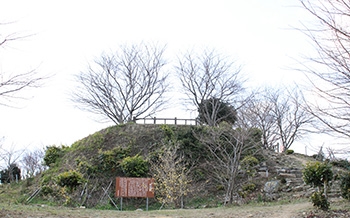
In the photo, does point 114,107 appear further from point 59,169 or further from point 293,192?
point 293,192

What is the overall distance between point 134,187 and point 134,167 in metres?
1.29

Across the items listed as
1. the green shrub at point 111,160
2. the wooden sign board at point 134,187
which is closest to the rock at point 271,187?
the wooden sign board at point 134,187

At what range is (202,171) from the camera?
58.4ft

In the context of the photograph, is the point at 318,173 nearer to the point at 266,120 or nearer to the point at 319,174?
the point at 319,174

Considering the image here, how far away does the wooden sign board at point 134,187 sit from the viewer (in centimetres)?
1523

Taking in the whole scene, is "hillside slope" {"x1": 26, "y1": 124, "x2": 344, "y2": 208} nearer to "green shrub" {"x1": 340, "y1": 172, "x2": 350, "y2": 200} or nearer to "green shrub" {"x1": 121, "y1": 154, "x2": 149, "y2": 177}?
"green shrub" {"x1": 121, "y1": 154, "x2": 149, "y2": 177}

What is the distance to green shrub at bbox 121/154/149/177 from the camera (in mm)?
16359

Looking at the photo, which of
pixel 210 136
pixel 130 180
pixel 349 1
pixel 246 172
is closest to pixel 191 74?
pixel 210 136

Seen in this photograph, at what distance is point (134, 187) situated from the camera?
15320 millimetres

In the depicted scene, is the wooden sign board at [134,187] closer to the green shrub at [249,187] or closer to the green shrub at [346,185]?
the green shrub at [249,187]

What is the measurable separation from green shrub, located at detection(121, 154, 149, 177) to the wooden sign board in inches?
39.1

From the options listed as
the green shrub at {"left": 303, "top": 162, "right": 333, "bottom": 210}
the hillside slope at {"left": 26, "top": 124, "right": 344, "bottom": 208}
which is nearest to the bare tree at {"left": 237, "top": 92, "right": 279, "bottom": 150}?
the hillside slope at {"left": 26, "top": 124, "right": 344, "bottom": 208}

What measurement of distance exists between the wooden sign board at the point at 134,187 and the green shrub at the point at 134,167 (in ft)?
3.25

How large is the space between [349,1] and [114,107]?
67.6ft
